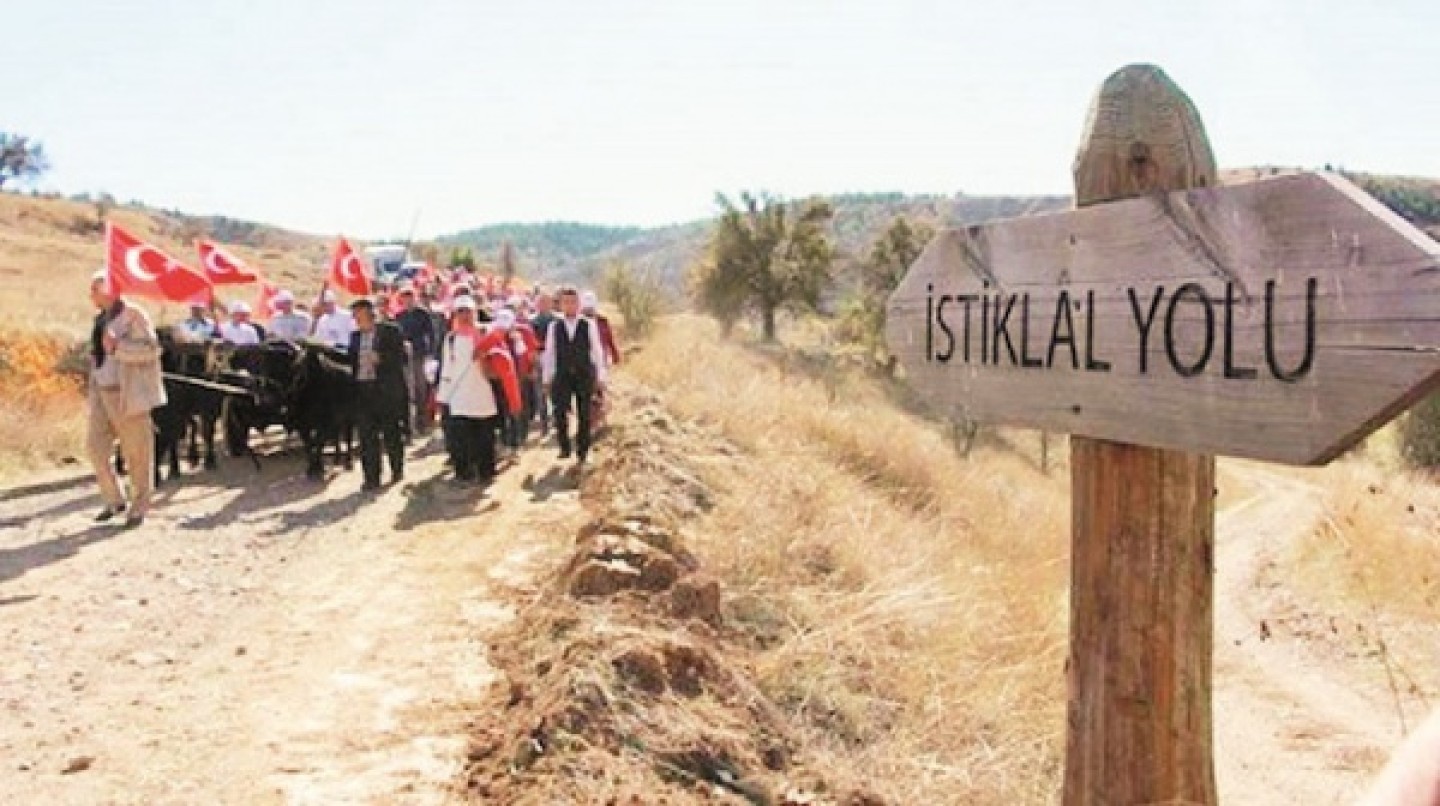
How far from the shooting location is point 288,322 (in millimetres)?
14172

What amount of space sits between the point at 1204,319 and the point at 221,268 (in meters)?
14.3

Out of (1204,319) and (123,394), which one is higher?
(1204,319)

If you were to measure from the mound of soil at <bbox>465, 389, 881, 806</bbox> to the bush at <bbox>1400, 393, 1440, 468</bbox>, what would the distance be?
27.2 metres

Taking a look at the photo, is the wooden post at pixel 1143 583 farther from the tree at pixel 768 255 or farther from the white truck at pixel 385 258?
the tree at pixel 768 255

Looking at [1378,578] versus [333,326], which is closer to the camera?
[1378,578]

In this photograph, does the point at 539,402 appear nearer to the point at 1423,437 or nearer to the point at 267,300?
the point at 267,300

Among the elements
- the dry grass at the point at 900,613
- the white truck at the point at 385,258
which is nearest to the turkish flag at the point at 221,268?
the dry grass at the point at 900,613

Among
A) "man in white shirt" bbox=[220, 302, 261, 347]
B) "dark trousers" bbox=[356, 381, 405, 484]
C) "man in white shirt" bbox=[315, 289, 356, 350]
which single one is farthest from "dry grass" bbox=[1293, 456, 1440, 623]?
"man in white shirt" bbox=[220, 302, 261, 347]

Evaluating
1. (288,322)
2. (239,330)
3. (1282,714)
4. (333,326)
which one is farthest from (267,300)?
(1282,714)

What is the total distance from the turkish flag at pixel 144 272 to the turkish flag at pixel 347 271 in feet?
11.5

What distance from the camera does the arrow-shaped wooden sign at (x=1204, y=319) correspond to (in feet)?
5.61

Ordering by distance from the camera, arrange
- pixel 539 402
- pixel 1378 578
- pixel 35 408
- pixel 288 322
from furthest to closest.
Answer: pixel 539 402 → pixel 35 408 → pixel 288 322 → pixel 1378 578

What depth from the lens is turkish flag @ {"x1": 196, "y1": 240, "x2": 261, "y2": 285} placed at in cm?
1430

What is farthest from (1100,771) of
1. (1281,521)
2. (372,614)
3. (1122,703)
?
(1281,521)
